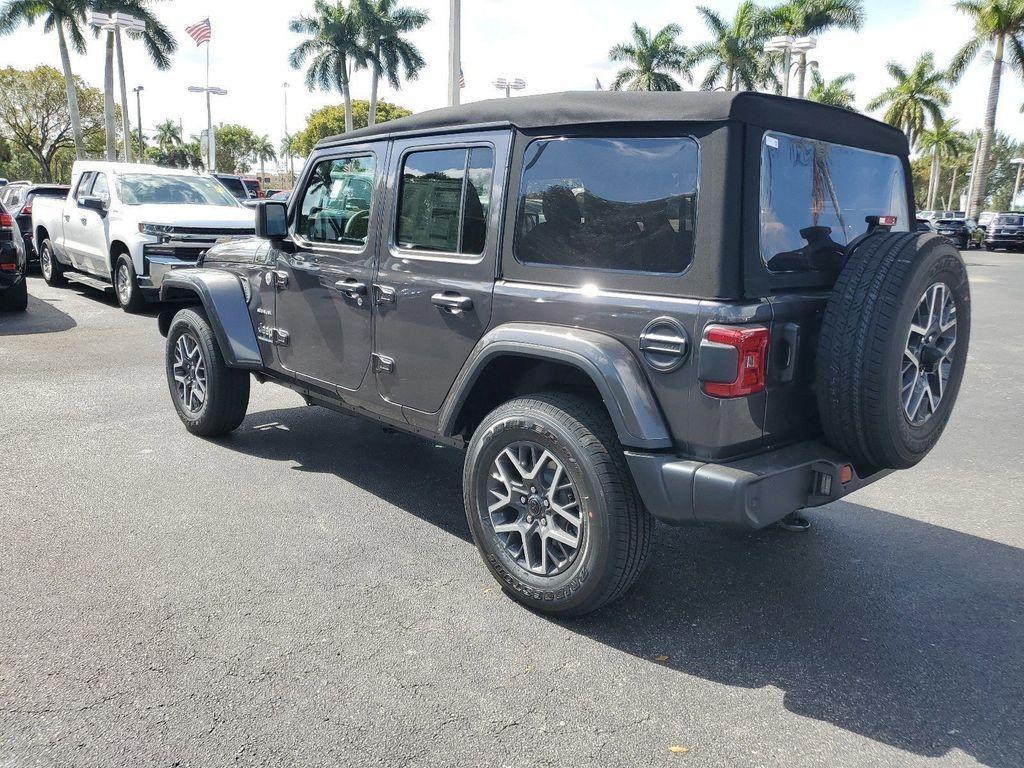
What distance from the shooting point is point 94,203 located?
1044 centimetres

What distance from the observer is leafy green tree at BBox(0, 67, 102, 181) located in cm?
4634

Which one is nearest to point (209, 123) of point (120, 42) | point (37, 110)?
point (120, 42)

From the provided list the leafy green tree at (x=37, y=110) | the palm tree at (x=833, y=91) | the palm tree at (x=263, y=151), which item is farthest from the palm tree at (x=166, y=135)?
the palm tree at (x=833, y=91)

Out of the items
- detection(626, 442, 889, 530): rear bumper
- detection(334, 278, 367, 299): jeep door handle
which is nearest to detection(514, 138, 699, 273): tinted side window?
detection(626, 442, 889, 530): rear bumper

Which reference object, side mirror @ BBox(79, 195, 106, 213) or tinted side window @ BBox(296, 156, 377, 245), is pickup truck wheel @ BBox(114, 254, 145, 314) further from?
tinted side window @ BBox(296, 156, 377, 245)

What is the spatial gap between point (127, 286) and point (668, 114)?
958 centimetres

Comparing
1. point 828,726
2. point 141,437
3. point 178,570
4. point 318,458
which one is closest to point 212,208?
point 141,437

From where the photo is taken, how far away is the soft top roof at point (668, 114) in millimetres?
2744

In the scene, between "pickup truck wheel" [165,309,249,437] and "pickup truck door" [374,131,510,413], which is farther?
"pickup truck wheel" [165,309,249,437]

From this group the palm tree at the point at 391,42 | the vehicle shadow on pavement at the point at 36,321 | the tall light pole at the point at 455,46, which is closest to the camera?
the vehicle shadow on pavement at the point at 36,321

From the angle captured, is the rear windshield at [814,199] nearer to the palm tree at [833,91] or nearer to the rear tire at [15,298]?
the rear tire at [15,298]

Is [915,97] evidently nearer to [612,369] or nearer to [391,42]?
[391,42]

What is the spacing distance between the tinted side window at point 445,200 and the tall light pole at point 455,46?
13328mm

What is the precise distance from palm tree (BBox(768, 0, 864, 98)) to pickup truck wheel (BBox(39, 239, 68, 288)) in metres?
31.7
